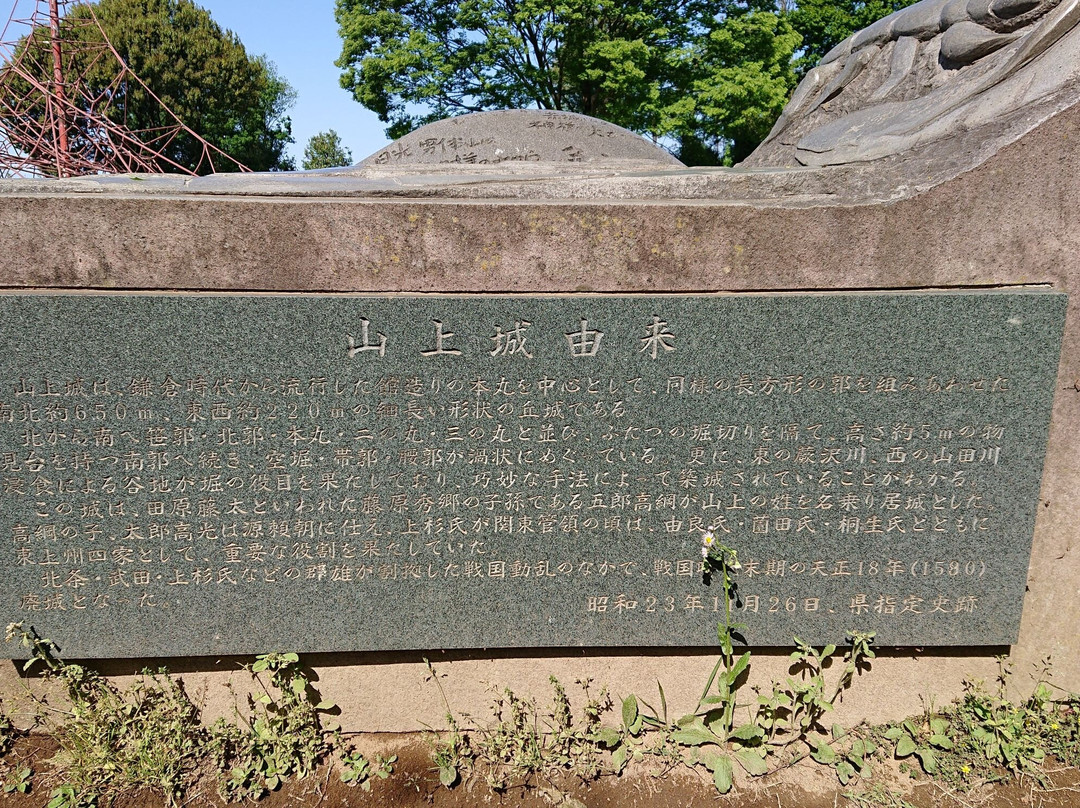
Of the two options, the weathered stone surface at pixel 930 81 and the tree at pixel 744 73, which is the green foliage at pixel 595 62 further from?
the weathered stone surface at pixel 930 81

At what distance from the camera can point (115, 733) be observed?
2.15m

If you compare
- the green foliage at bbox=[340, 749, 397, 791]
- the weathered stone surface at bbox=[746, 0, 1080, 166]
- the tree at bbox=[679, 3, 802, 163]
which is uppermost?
the tree at bbox=[679, 3, 802, 163]

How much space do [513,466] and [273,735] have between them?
125 cm

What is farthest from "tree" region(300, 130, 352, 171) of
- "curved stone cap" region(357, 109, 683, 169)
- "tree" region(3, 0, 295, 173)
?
"curved stone cap" region(357, 109, 683, 169)

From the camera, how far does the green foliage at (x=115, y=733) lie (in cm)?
208

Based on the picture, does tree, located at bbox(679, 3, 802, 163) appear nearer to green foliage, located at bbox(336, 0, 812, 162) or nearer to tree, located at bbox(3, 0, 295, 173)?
green foliage, located at bbox(336, 0, 812, 162)

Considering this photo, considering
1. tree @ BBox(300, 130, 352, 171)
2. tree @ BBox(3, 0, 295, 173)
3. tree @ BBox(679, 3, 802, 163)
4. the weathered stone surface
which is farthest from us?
tree @ BBox(300, 130, 352, 171)

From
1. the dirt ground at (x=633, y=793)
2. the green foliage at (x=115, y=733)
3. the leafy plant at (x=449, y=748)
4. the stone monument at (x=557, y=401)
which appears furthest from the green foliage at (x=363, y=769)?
the green foliage at (x=115, y=733)

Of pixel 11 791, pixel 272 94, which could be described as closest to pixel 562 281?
pixel 11 791

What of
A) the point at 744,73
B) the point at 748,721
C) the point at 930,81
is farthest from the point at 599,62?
the point at 748,721

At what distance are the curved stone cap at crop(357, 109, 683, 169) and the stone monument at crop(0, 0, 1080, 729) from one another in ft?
10.0

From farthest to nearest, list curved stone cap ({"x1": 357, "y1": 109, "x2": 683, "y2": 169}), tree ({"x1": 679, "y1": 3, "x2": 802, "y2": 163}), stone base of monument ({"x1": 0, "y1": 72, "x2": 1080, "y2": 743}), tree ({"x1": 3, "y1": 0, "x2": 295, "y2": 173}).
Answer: tree ({"x1": 3, "y1": 0, "x2": 295, "y2": 173}) < tree ({"x1": 679, "y1": 3, "x2": 802, "y2": 163}) < curved stone cap ({"x1": 357, "y1": 109, "x2": 683, "y2": 169}) < stone base of monument ({"x1": 0, "y1": 72, "x2": 1080, "y2": 743})

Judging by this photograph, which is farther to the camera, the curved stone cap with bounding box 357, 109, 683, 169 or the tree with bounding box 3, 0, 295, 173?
the tree with bounding box 3, 0, 295, 173

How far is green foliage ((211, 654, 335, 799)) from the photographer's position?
7.01 feet
